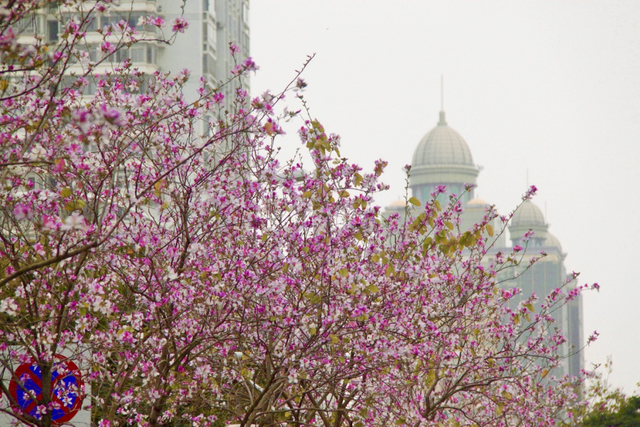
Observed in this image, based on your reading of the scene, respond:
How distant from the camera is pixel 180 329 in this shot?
813 centimetres

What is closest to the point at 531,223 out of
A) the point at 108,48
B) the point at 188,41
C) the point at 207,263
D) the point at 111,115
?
the point at 188,41

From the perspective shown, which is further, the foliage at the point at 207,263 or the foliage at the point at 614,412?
the foliage at the point at 614,412

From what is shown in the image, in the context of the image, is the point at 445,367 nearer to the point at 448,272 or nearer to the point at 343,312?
the point at 448,272

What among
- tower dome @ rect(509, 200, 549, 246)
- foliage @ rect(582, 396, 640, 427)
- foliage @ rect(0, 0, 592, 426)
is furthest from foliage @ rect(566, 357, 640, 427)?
tower dome @ rect(509, 200, 549, 246)

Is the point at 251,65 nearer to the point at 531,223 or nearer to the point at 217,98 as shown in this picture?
the point at 217,98

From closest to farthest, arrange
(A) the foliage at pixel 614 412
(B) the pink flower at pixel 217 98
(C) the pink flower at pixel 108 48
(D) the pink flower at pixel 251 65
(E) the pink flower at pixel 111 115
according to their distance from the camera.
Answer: (E) the pink flower at pixel 111 115 → (D) the pink flower at pixel 251 65 → (C) the pink flower at pixel 108 48 → (B) the pink flower at pixel 217 98 → (A) the foliage at pixel 614 412

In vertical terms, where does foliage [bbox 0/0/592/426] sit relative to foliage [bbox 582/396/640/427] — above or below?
below

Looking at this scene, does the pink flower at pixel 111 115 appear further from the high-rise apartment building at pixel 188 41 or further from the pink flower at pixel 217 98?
the high-rise apartment building at pixel 188 41

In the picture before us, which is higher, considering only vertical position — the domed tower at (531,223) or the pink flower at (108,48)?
the domed tower at (531,223)

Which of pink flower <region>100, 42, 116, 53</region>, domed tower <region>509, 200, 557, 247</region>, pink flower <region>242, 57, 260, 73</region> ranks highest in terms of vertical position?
domed tower <region>509, 200, 557, 247</region>

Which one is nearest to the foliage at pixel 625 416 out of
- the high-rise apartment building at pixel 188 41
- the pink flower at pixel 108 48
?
the high-rise apartment building at pixel 188 41

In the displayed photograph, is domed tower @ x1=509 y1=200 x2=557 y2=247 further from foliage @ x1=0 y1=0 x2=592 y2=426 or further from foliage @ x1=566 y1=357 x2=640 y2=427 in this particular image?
foliage @ x1=0 y1=0 x2=592 y2=426

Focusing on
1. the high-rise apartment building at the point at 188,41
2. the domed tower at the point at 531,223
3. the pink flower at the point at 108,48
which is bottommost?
the pink flower at the point at 108,48

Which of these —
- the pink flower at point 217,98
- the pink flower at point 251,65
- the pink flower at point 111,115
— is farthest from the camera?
the pink flower at point 217,98
